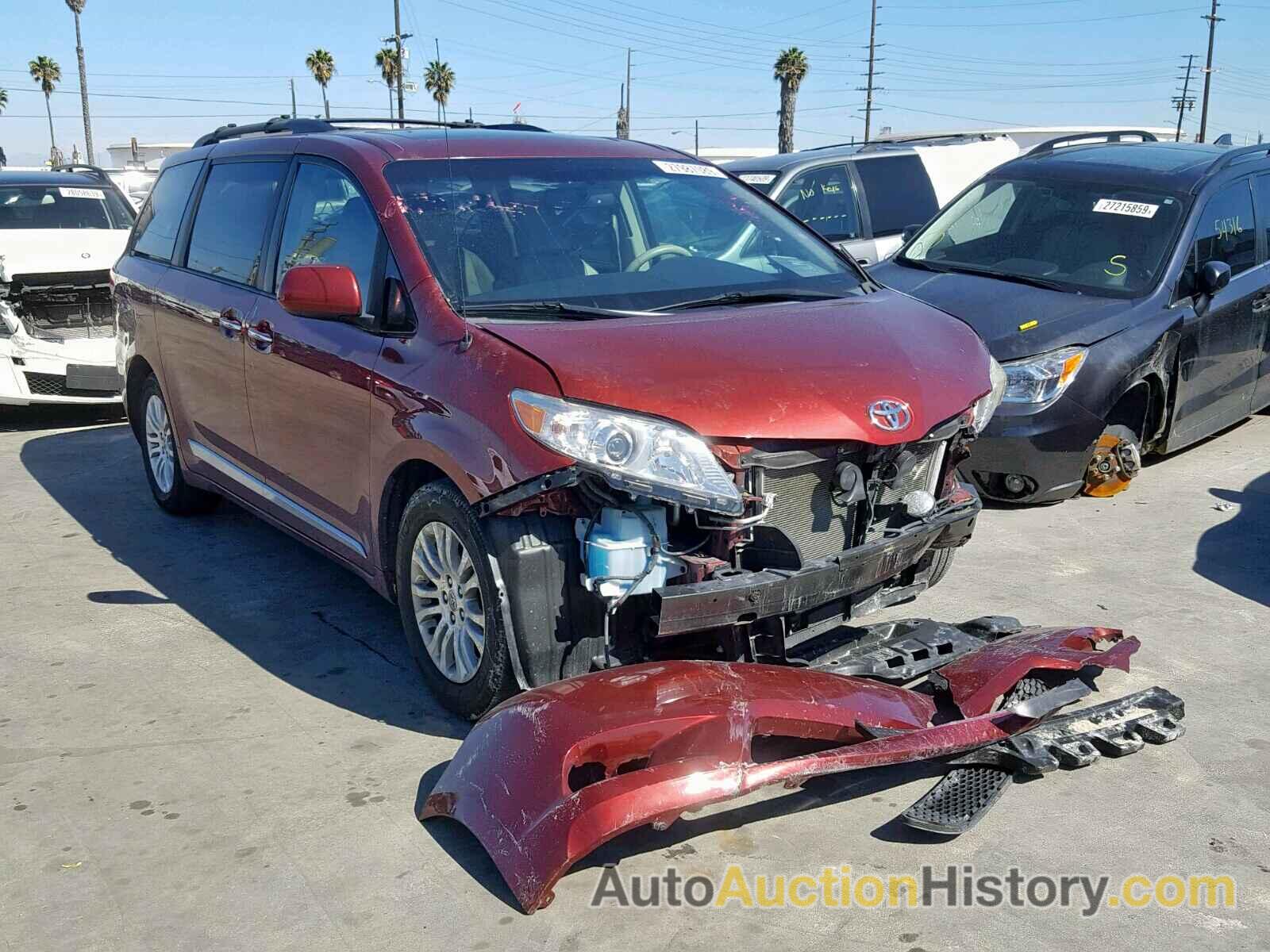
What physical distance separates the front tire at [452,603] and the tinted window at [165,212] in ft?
9.19

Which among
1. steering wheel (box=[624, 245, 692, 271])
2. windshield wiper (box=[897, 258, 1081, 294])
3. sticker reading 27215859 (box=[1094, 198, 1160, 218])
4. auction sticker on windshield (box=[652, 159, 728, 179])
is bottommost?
windshield wiper (box=[897, 258, 1081, 294])

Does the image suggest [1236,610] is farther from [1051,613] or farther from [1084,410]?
[1084,410]

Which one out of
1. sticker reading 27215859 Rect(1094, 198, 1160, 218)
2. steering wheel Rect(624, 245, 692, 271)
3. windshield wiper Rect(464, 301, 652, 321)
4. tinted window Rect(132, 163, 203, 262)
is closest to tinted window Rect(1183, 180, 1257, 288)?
sticker reading 27215859 Rect(1094, 198, 1160, 218)

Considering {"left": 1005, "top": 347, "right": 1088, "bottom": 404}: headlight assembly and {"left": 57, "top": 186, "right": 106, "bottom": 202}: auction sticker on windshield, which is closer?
{"left": 1005, "top": 347, "right": 1088, "bottom": 404}: headlight assembly

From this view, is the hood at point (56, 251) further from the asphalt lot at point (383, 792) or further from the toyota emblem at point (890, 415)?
the toyota emblem at point (890, 415)

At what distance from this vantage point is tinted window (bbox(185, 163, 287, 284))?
16.9 ft

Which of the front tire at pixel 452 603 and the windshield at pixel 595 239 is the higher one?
the windshield at pixel 595 239

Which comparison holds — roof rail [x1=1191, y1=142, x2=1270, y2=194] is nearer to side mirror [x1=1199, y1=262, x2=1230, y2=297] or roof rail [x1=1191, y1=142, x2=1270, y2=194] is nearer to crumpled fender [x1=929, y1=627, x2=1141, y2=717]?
side mirror [x1=1199, y1=262, x2=1230, y2=297]

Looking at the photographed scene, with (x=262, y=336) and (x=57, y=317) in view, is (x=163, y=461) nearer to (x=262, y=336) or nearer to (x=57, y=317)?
(x=262, y=336)

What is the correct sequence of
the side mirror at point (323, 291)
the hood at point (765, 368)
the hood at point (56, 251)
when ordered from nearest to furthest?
the hood at point (765, 368) → the side mirror at point (323, 291) → the hood at point (56, 251)

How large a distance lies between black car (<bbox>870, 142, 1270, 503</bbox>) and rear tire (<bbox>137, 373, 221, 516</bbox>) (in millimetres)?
4056

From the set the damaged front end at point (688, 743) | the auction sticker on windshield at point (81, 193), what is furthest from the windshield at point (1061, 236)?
the auction sticker on windshield at point (81, 193)

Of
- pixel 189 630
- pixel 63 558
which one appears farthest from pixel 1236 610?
pixel 63 558

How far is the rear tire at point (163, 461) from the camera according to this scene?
6.38 meters
